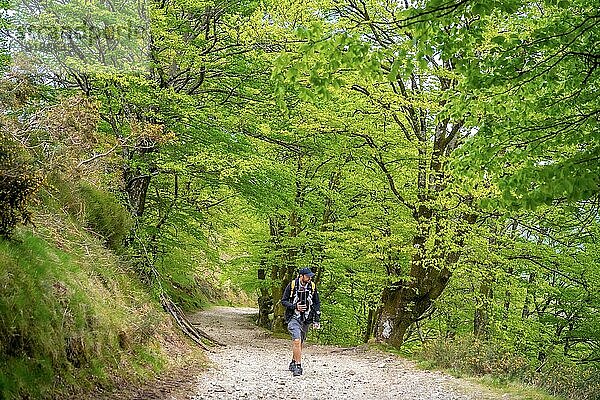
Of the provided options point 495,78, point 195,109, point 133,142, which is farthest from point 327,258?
point 495,78

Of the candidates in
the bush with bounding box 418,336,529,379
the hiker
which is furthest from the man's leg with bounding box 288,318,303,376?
the bush with bounding box 418,336,529,379

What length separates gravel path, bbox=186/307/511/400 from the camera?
→ 7.70 m

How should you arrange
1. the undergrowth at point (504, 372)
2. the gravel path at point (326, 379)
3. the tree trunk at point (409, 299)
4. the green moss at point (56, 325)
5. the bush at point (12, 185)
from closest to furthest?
1. the green moss at point (56, 325)
2. the bush at point (12, 185)
3. the gravel path at point (326, 379)
4. the undergrowth at point (504, 372)
5. the tree trunk at point (409, 299)

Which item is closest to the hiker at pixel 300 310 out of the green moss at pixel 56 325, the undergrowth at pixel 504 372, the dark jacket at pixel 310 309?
the dark jacket at pixel 310 309

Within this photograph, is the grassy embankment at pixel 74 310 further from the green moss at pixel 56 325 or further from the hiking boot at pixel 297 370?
the hiking boot at pixel 297 370

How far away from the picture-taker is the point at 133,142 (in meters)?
10.7

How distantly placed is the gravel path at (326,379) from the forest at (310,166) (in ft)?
3.08

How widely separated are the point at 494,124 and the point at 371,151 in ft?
19.6

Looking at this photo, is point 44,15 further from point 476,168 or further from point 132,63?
point 476,168

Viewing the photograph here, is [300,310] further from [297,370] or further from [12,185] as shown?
[12,185]

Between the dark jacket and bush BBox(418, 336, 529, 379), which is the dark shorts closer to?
the dark jacket

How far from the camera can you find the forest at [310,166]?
5.60 m

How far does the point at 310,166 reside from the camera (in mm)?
17266

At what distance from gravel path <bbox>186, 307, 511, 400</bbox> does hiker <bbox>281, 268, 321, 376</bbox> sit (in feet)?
1.34
